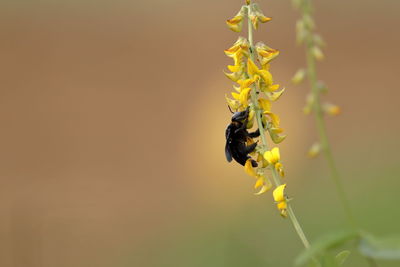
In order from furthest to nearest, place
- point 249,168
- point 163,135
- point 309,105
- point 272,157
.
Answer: point 163,135 < point 249,168 < point 272,157 < point 309,105

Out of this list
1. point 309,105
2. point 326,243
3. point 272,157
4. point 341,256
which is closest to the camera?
point 326,243

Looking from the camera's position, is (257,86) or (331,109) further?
(257,86)

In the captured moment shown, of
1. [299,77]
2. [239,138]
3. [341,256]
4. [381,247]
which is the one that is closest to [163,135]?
[239,138]

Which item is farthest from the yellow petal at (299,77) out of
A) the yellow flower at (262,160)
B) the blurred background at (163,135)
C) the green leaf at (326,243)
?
the blurred background at (163,135)

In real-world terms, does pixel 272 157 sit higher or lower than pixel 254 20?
lower

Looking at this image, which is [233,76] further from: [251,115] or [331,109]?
[331,109]

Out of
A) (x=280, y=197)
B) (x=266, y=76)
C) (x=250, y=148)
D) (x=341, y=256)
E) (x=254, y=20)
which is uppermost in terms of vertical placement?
(x=254, y=20)

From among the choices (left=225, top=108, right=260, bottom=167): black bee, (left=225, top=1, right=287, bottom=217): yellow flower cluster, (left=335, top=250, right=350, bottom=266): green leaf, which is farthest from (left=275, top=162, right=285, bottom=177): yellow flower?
(left=335, top=250, right=350, bottom=266): green leaf
